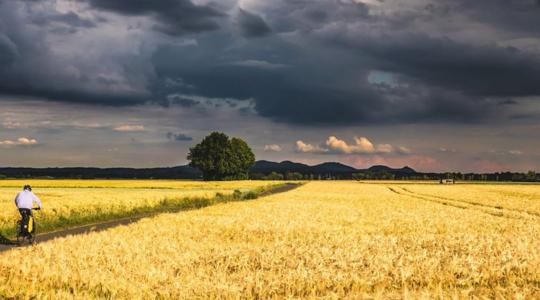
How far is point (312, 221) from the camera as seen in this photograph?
99.5 feet

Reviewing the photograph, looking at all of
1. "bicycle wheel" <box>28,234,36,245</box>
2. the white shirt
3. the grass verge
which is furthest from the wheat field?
the grass verge

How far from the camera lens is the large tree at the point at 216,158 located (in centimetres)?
14835

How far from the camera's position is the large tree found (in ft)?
487

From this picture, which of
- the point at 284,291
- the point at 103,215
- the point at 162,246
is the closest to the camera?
the point at 284,291

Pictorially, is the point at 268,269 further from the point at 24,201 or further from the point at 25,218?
the point at 24,201

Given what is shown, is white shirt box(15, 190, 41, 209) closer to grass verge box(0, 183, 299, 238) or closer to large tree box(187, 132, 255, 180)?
grass verge box(0, 183, 299, 238)

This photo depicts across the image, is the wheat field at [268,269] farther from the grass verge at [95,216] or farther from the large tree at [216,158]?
the large tree at [216,158]

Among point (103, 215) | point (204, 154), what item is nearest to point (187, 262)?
point (103, 215)

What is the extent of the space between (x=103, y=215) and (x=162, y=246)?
20094 mm

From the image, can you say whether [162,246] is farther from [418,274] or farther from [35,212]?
[35,212]

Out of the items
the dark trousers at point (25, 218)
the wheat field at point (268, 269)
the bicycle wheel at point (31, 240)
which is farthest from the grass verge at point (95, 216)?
the wheat field at point (268, 269)

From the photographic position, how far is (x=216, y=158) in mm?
149875

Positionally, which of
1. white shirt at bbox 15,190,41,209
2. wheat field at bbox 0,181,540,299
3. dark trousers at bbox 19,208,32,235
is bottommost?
wheat field at bbox 0,181,540,299

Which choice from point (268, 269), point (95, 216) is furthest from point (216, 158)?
point (268, 269)
